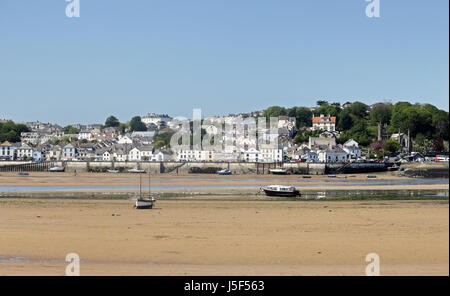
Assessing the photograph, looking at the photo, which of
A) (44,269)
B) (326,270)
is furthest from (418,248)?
(44,269)

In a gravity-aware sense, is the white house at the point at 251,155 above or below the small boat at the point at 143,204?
above

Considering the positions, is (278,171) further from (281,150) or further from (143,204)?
(143,204)

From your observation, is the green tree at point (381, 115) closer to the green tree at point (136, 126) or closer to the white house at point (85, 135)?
the green tree at point (136, 126)

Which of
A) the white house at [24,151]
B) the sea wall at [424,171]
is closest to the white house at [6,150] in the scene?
the white house at [24,151]

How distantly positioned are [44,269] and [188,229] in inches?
253

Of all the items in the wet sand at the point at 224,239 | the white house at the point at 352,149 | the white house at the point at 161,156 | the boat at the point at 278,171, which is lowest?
the boat at the point at 278,171

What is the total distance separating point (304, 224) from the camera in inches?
758

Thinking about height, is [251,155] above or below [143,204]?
above

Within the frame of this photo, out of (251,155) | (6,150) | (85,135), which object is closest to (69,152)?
(6,150)

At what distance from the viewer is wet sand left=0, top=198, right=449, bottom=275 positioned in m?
12.7

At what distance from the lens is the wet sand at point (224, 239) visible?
12.7 meters

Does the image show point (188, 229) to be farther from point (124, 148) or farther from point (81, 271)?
point (124, 148)

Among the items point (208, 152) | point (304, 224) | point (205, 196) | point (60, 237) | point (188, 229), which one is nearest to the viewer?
point (60, 237)

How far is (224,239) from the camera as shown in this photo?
1617cm
